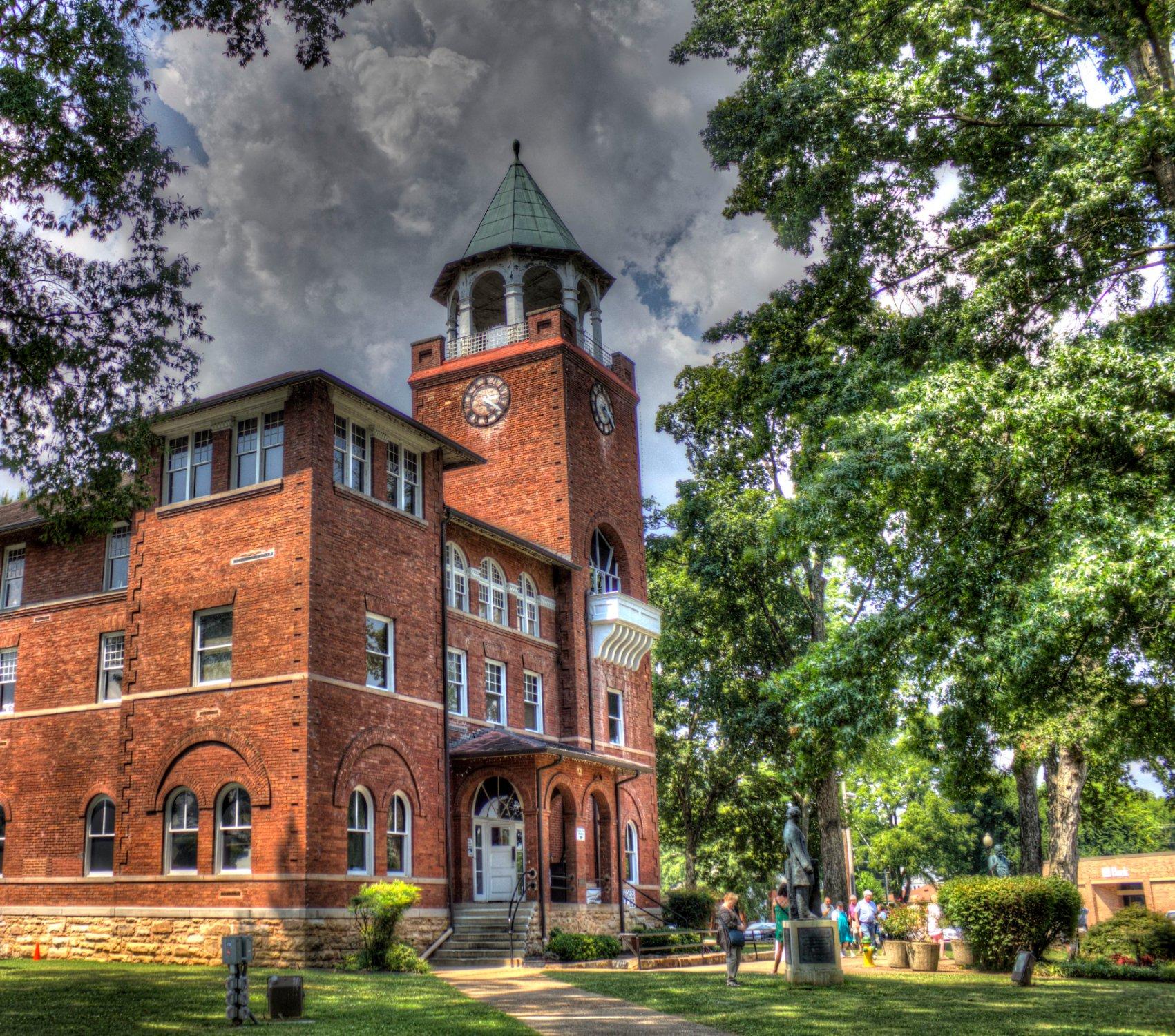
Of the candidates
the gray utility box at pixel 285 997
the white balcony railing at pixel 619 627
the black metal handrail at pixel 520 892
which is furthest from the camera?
the white balcony railing at pixel 619 627

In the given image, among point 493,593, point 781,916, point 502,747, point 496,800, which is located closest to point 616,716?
point 493,593

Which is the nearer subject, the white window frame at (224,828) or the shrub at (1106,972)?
the shrub at (1106,972)

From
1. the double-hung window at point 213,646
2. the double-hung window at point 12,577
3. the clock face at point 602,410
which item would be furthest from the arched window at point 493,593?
the double-hung window at point 12,577

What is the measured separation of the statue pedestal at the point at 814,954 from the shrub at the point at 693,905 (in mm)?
18985

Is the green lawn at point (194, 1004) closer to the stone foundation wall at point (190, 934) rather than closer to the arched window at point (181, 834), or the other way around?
the stone foundation wall at point (190, 934)

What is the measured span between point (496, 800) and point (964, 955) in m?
11.5

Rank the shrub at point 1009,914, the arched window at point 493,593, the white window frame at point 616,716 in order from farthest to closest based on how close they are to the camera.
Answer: the white window frame at point 616,716 → the arched window at point 493,593 → the shrub at point 1009,914

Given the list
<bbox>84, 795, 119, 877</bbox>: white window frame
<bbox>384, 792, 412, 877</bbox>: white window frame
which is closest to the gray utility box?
<bbox>384, 792, 412, 877</bbox>: white window frame

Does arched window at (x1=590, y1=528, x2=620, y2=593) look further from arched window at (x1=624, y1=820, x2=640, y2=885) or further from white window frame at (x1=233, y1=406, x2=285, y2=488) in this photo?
white window frame at (x1=233, y1=406, x2=285, y2=488)

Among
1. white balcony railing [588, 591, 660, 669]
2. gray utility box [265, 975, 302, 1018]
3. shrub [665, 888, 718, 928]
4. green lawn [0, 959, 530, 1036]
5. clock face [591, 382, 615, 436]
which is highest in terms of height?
clock face [591, 382, 615, 436]

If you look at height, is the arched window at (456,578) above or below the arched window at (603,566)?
below

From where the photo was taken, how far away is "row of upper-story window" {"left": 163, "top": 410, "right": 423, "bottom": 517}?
77.9ft

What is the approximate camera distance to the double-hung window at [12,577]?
91.2 ft

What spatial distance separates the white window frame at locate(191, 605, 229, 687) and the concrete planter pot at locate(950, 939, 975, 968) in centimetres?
1476
